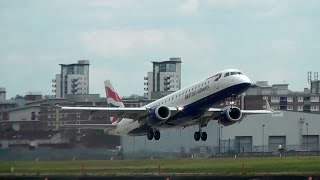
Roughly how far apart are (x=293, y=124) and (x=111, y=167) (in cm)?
6389

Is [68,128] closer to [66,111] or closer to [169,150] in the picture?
[66,111]

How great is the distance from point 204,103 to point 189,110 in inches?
75.0

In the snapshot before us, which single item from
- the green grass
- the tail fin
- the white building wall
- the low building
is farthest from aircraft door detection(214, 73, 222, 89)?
the white building wall

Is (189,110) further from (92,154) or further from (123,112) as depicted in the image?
(92,154)

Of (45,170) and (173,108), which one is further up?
(173,108)

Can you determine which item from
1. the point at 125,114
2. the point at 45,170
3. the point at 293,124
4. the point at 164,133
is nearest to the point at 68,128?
the point at 125,114

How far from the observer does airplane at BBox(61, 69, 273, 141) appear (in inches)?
3036

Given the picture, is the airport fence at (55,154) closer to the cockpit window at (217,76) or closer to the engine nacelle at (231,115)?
the engine nacelle at (231,115)

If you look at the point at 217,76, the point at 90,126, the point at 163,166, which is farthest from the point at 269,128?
the point at 163,166

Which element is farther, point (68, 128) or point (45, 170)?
point (68, 128)

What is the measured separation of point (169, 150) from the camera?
304 feet

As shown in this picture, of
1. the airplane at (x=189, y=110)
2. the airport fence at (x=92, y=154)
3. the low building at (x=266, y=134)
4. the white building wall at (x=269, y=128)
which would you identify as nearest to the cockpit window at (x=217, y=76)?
the airplane at (x=189, y=110)

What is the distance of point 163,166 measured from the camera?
2997 inches

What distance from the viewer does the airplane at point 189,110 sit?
77125 millimetres
